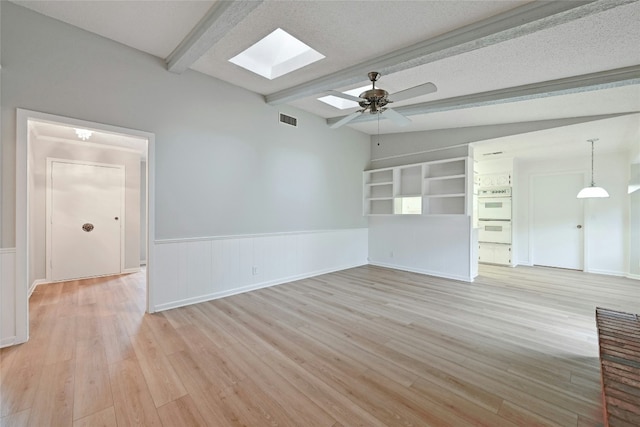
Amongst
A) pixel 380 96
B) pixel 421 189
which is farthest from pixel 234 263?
pixel 421 189

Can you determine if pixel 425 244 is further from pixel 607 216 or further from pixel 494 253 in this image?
pixel 607 216

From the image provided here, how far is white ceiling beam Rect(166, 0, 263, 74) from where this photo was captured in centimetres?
213

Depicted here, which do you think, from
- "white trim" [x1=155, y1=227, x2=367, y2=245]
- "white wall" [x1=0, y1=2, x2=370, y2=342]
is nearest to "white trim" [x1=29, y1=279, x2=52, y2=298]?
"white wall" [x1=0, y1=2, x2=370, y2=342]

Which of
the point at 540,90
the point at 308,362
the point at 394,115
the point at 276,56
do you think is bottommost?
the point at 308,362

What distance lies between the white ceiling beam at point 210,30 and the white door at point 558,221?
291 inches

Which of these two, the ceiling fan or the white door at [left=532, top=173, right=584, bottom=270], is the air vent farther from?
the white door at [left=532, top=173, right=584, bottom=270]

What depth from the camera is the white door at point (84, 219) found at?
4551mm

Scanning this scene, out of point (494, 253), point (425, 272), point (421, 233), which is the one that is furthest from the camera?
point (494, 253)

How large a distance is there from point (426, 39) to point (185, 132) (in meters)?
3.05

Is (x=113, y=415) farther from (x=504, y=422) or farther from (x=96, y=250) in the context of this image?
(x=96, y=250)

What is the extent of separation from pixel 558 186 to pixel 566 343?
515 centimetres

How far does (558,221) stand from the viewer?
20.1 feet

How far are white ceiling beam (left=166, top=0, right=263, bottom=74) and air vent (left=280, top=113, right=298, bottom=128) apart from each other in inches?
66.5

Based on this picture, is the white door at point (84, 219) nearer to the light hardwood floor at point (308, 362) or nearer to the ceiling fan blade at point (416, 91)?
the light hardwood floor at point (308, 362)
